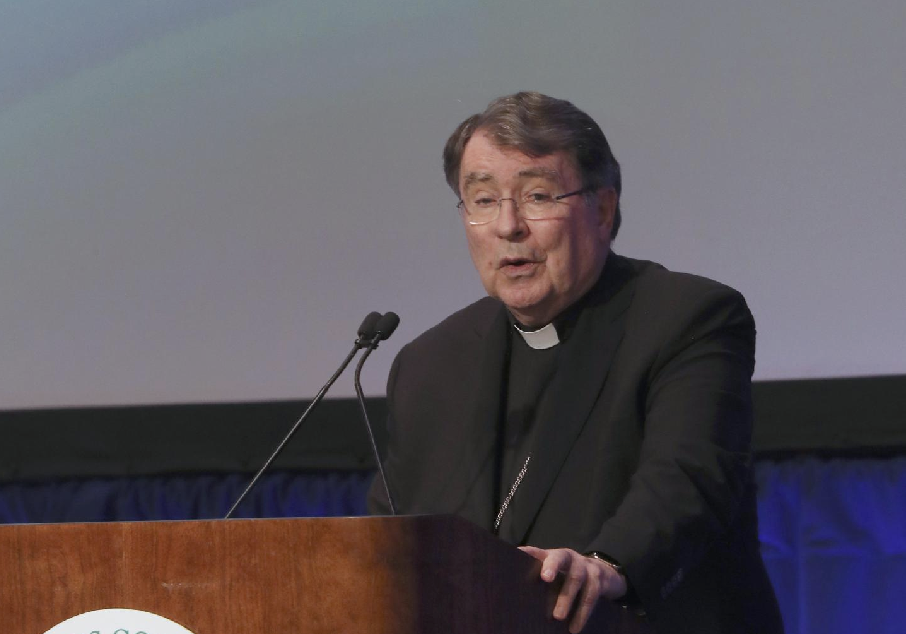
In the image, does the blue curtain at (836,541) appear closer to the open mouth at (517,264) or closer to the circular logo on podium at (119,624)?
the open mouth at (517,264)

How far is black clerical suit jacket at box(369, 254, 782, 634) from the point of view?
1901 millimetres

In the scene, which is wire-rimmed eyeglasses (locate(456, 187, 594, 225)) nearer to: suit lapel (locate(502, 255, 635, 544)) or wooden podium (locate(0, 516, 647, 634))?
suit lapel (locate(502, 255, 635, 544))

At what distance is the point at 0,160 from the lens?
3.96m

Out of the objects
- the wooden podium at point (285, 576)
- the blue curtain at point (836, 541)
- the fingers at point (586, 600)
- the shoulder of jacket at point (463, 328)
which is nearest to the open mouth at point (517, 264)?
the shoulder of jacket at point (463, 328)

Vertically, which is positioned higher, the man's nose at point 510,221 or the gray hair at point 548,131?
the gray hair at point 548,131

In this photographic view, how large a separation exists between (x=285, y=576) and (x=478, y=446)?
107cm

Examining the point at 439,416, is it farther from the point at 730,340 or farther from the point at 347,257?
the point at 347,257

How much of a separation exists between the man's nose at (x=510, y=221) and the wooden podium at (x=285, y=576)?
3.58 ft

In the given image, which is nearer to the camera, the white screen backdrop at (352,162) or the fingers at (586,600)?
the fingers at (586,600)

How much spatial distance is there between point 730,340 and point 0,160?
2.69 m

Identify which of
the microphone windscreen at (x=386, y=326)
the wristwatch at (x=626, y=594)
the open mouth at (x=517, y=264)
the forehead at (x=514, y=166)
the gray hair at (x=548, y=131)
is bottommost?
the wristwatch at (x=626, y=594)

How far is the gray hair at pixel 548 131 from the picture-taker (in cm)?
240

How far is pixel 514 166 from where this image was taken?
2406 millimetres

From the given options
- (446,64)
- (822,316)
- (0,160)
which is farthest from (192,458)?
(822,316)
